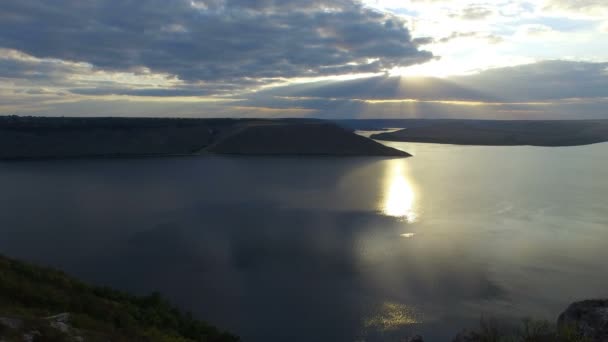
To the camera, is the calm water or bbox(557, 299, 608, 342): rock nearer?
bbox(557, 299, 608, 342): rock

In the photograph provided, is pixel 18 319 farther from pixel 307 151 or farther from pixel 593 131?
pixel 593 131

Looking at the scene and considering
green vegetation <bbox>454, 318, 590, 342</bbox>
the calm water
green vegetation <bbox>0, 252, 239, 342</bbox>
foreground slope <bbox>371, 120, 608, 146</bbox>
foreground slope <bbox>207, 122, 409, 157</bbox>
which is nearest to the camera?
green vegetation <bbox>0, 252, 239, 342</bbox>

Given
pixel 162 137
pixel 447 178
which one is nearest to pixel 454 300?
pixel 447 178

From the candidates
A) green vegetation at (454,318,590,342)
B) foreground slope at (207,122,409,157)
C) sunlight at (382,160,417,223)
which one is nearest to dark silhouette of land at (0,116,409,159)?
foreground slope at (207,122,409,157)

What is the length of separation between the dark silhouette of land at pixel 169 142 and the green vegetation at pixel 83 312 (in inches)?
2285

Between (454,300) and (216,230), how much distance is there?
14.3 meters

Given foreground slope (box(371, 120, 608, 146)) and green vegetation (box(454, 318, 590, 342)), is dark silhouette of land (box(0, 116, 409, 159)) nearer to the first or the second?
foreground slope (box(371, 120, 608, 146))

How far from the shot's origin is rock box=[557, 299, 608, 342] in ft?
34.6

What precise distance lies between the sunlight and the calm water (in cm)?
16

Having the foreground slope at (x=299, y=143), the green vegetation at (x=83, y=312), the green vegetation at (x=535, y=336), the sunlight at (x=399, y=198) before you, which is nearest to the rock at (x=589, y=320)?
the green vegetation at (x=535, y=336)

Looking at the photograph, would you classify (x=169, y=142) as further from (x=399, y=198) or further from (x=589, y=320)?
(x=589, y=320)

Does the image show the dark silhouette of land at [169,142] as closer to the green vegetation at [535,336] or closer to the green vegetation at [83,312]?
the green vegetation at [83,312]

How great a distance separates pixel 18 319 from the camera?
7594mm

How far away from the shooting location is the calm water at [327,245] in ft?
48.8
